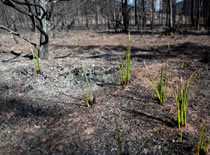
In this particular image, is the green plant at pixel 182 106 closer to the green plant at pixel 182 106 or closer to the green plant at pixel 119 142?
the green plant at pixel 182 106

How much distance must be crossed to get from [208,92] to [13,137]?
9.07 ft

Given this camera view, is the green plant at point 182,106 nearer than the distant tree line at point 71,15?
Yes

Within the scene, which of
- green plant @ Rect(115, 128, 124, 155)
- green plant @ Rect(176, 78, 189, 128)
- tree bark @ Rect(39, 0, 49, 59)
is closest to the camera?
green plant @ Rect(115, 128, 124, 155)

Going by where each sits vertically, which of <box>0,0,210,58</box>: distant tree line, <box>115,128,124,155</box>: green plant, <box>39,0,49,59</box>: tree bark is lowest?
<box>115,128,124,155</box>: green plant

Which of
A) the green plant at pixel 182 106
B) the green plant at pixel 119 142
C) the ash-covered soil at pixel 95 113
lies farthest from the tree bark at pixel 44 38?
the green plant at pixel 182 106

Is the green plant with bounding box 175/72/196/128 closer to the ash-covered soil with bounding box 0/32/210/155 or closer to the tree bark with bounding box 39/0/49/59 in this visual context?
the ash-covered soil with bounding box 0/32/210/155

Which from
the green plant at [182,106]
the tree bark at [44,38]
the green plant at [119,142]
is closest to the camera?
Result: the green plant at [119,142]

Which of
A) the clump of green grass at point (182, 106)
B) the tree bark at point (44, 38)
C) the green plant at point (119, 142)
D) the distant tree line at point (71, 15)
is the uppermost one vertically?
the distant tree line at point (71, 15)

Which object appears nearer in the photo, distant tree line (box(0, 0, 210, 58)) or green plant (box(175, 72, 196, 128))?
green plant (box(175, 72, 196, 128))

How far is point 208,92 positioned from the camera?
13.3ft

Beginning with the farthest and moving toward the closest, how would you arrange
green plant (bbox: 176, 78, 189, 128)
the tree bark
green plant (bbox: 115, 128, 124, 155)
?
the tree bark → green plant (bbox: 176, 78, 189, 128) → green plant (bbox: 115, 128, 124, 155)

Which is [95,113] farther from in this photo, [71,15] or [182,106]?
[71,15]

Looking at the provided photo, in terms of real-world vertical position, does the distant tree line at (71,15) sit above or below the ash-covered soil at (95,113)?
above

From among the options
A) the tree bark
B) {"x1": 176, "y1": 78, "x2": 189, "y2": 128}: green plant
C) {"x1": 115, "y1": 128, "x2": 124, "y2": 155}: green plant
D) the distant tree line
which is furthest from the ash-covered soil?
the distant tree line
